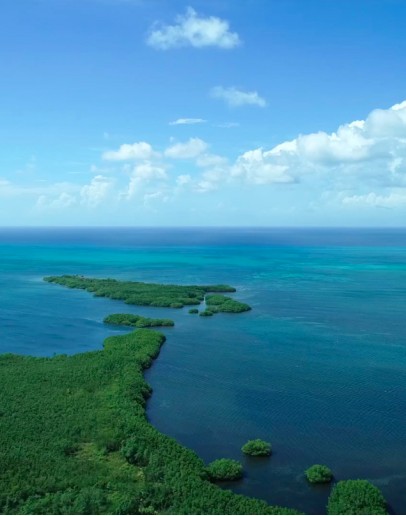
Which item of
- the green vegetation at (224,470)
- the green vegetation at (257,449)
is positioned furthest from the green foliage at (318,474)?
the green vegetation at (224,470)

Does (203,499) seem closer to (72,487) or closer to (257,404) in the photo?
(72,487)

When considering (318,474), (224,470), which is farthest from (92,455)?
(318,474)

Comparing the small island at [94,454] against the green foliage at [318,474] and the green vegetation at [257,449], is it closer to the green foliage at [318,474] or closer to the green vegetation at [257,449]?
the green vegetation at [257,449]

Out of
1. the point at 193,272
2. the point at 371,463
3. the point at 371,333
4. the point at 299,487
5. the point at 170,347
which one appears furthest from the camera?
the point at 193,272

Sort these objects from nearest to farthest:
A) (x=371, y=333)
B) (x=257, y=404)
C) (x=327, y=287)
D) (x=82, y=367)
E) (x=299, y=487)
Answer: (x=299, y=487), (x=257, y=404), (x=82, y=367), (x=371, y=333), (x=327, y=287)

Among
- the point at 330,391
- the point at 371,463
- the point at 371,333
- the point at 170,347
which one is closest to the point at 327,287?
the point at 371,333

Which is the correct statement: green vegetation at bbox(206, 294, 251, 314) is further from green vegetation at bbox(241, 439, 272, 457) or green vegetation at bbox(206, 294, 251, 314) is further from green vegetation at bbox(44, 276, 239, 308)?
green vegetation at bbox(241, 439, 272, 457)

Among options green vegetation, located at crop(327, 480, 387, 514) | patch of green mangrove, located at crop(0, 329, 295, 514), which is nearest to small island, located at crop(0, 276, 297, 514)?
patch of green mangrove, located at crop(0, 329, 295, 514)
